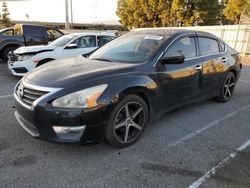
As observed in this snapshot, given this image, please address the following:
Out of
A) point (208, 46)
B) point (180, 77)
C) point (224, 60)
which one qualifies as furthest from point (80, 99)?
point (224, 60)

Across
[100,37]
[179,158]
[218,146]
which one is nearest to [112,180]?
[179,158]

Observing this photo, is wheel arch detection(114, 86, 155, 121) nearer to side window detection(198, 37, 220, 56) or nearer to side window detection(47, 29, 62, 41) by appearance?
side window detection(198, 37, 220, 56)

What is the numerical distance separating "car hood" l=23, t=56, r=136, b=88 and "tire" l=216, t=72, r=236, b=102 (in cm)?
270

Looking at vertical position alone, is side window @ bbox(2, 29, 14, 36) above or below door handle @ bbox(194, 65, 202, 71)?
below

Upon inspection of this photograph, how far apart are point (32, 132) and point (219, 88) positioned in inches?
150

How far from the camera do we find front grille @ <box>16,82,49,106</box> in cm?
291

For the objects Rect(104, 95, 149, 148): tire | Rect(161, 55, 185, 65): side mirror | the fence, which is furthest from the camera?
the fence

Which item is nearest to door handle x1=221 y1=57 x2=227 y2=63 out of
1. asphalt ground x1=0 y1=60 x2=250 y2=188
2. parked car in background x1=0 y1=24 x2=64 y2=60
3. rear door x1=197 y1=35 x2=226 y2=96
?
rear door x1=197 y1=35 x2=226 y2=96

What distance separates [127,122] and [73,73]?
3.14ft

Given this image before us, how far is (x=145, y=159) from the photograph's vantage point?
3059mm

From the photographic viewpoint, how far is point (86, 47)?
26.7ft

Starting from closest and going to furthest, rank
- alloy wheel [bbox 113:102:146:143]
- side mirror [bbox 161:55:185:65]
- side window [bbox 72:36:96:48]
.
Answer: alloy wheel [bbox 113:102:146:143] → side mirror [bbox 161:55:185:65] → side window [bbox 72:36:96:48]

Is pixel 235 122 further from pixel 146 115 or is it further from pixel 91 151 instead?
pixel 91 151

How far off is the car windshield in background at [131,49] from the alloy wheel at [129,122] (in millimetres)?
729
